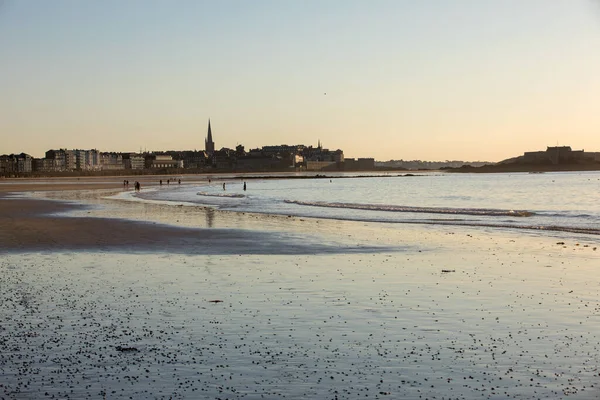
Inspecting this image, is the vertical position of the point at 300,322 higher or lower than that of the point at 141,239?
higher

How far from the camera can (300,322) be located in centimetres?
1134

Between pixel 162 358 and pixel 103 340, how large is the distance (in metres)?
1.45

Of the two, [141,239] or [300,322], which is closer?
[300,322]

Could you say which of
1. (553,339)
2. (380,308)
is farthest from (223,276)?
(553,339)

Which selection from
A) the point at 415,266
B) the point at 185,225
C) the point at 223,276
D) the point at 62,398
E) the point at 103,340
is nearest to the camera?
the point at 62,398

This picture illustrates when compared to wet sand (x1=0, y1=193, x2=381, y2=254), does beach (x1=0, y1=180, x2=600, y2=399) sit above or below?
above

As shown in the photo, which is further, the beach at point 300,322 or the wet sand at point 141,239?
the wet sand at point 141,239

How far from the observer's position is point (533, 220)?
37844mm

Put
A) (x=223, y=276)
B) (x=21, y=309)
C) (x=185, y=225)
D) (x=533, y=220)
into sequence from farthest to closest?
(x=533, y=220)
(x=185, y=225)
(x=223, y=276)
(x=21, y=309)

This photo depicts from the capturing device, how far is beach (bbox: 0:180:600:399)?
27.0 ft

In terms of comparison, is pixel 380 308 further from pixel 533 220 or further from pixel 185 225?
pixel 533 220

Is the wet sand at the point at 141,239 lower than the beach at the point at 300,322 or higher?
lower

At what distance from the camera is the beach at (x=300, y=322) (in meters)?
8.22

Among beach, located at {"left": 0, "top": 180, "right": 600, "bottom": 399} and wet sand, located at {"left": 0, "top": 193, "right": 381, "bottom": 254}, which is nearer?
beach, located at {"left": 0, "top": 180, "right": 600, "bottom": 399}
